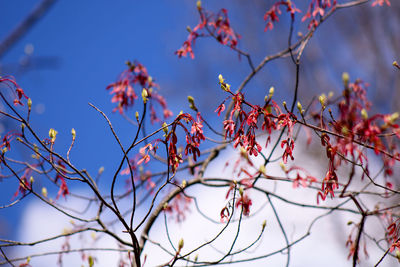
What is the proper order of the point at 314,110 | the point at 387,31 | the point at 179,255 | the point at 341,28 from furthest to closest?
1. the point at 341,28
2. the point at 387,31
3. the point at 314,110
4. the point at 179,255

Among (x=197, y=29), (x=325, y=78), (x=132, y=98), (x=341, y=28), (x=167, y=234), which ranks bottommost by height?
Answer: (x=167, y=234)

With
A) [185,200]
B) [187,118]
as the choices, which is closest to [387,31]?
[185,200]

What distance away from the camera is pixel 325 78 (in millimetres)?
6672

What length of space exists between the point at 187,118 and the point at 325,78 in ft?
17.4

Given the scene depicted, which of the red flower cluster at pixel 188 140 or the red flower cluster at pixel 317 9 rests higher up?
the red flower cluster at pixel 317 9

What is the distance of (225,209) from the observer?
2070mm

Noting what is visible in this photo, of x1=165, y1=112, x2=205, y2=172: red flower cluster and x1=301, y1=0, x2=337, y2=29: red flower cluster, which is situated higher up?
x1=301, y1=0, x2=337, y2=29: red flower cluster

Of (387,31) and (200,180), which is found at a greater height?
(387,31)

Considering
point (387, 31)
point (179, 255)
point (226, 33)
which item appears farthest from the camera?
point (387, 31)

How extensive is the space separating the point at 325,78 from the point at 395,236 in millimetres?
4983

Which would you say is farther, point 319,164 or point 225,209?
point 319,164

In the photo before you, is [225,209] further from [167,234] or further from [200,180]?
[200,180]

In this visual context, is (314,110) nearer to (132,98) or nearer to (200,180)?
(200,180)

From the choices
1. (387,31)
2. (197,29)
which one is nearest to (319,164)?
(387,31)
